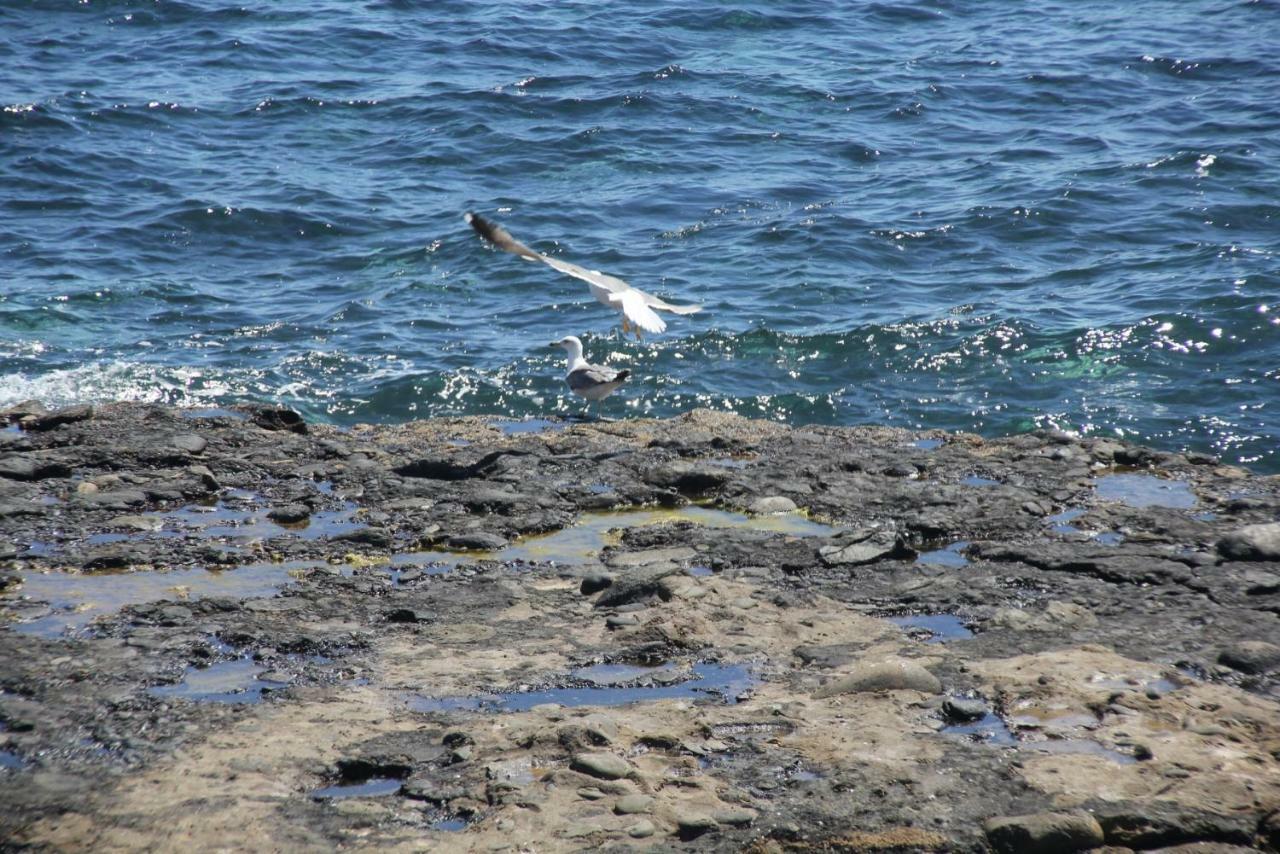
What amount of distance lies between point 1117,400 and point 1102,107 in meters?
10.3

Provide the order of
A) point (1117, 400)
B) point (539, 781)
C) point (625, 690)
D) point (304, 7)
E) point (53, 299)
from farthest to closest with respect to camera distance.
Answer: point (304, 7), point (53, 299), point (1117, 400), point (625, 690), point (539, 781)

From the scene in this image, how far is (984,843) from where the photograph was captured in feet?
14.0

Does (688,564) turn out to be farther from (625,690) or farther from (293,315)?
(293,315)

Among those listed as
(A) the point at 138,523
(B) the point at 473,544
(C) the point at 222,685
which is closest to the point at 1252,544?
(B) the point at 473,544

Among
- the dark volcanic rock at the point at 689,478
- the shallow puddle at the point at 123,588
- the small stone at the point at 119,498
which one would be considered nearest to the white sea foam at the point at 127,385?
the small stone at the point at 119,498

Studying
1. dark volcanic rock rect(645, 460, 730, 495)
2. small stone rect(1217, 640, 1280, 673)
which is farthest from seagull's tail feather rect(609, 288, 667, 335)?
small stone rect(1217, 640, 1280, 673)

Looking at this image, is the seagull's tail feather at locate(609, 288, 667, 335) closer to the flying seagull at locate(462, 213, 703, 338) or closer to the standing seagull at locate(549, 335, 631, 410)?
the flying seagull at locate(462, 213, 703, 338)

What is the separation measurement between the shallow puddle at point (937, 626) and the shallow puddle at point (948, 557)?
781mm

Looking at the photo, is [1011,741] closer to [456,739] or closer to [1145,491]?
[456,739]

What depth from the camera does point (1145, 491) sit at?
8320mm

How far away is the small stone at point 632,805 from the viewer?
4410 mm

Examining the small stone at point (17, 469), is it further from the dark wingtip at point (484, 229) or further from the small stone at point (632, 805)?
the small stone at point (632, 805)

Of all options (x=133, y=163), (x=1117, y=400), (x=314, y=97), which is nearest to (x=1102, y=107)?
(x=1117, y=400)

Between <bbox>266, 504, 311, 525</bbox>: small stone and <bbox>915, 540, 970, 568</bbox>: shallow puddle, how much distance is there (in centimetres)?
343
